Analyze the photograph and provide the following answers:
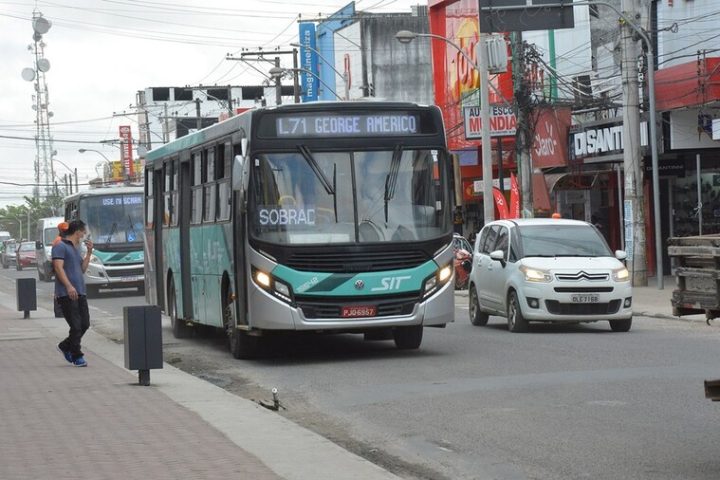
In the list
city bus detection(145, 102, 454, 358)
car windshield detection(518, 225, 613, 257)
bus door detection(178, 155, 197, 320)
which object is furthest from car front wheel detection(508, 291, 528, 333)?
bus door detection(178, 155, 197, 320)

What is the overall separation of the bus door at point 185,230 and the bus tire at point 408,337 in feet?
14.3

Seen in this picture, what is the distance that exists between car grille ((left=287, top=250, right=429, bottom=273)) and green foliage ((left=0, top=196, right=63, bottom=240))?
123 m

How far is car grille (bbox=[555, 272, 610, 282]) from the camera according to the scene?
67.3 feet

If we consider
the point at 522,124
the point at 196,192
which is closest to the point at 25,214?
the point at 522,124

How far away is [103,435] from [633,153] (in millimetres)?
23078

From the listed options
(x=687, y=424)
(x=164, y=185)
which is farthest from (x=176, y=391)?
(x=164, y=185)

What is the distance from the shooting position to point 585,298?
2044 centimetres

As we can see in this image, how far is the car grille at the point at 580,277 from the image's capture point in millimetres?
20516

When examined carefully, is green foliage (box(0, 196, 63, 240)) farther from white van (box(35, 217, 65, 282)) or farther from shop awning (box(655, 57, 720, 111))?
shop awning (box(655, 57, 720, 111))

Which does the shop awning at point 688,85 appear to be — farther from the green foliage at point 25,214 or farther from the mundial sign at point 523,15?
the green foliage at point 25,214

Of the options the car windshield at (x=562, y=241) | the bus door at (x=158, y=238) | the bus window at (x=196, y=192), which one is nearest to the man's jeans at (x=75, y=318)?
the bus window at (x=196, y=192)

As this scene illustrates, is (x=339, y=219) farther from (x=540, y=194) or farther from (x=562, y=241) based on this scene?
(x=540, y=194)

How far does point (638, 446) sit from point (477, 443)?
1.26 metres

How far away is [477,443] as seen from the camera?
10.4m
